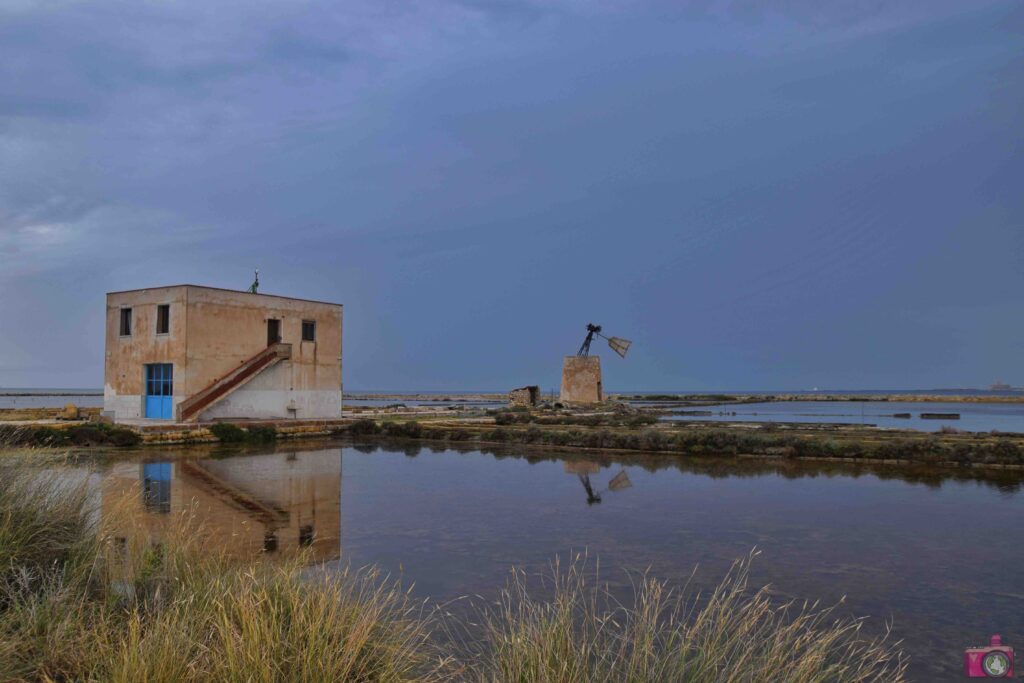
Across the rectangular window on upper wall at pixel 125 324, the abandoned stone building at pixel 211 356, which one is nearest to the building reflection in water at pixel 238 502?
the abandoned stone building at pixel 211 356

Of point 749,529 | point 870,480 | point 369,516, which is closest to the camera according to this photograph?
point 749,529

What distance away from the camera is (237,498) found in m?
10.3

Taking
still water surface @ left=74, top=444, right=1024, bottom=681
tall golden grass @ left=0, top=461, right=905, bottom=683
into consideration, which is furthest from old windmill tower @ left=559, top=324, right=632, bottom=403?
tall golden grass @ left=0, top=461, right=905, bottom=683

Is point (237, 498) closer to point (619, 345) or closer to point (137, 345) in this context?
point (137, 345)

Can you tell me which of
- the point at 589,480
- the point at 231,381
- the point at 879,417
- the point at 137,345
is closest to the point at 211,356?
the point at 231,381

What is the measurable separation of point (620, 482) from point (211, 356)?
50.3ft

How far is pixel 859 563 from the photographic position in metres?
7.09

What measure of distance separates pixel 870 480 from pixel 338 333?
19.4 meters

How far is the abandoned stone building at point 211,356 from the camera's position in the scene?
21891 mm

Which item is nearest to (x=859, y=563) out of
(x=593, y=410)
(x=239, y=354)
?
(x=239, y=354)

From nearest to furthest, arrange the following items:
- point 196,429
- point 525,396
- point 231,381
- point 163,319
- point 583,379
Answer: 1. point 196,429
2. point 231,381
3. point 163,319
4. point 583,379
5. point 525,396

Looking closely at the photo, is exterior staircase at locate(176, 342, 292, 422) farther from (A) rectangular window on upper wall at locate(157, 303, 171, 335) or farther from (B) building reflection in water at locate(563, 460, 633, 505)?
(B) building reflection in water at locate(563, 460, 633, 505)

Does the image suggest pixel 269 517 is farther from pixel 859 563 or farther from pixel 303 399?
pixel 303 399

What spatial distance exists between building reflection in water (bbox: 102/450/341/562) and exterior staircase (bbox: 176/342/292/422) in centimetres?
604
